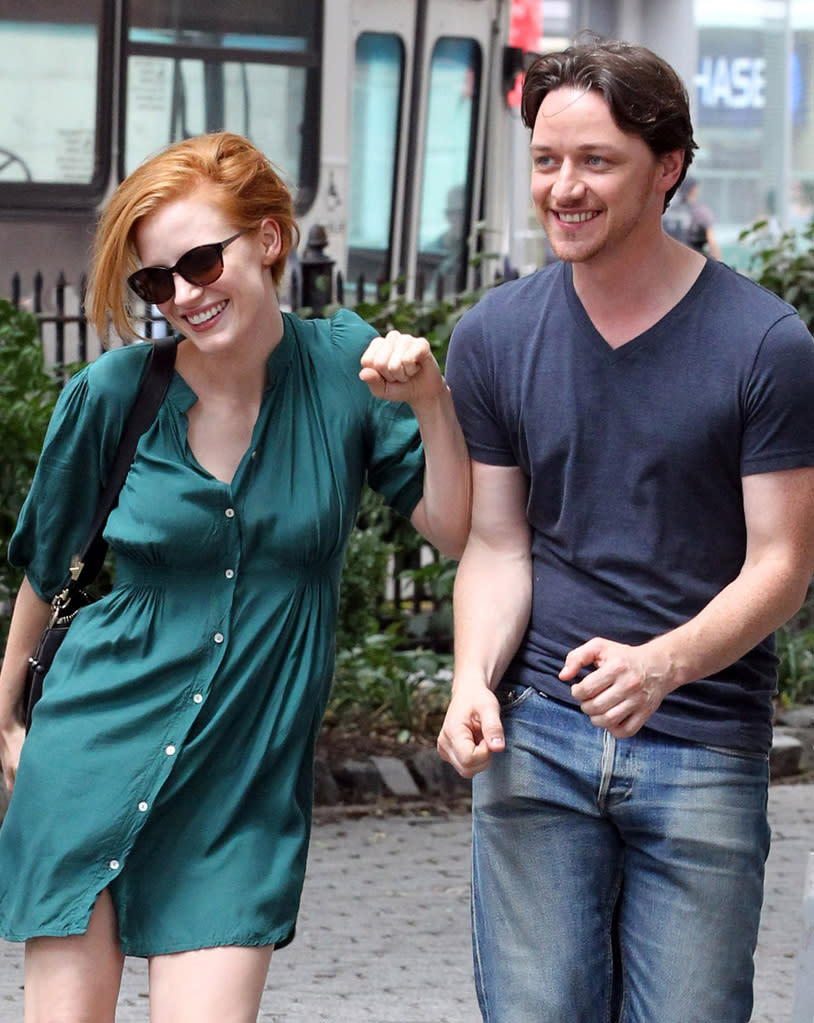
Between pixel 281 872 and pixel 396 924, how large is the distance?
8.98 feet

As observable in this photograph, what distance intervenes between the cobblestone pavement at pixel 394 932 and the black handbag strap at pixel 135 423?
2109mm

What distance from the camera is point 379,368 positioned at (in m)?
2.75

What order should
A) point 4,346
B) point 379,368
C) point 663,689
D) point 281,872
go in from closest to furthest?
point 663,689 → point 379,368 → point 281,872 → point 4,346

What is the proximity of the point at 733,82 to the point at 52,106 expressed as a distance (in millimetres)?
22378

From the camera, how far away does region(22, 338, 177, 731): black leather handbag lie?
302 centimetres

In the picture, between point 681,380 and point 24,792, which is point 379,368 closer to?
point 681,380

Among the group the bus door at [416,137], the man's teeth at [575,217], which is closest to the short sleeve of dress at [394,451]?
the man's teeth at [575,217]

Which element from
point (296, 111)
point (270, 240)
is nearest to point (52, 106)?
point (296, 111)

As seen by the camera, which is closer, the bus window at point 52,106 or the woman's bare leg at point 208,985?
the woman's bare leg at point 208,985

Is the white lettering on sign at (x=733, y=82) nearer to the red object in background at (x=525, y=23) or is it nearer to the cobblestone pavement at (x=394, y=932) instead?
the red object in background at (x=525, y=23)

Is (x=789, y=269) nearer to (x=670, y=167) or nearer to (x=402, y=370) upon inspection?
(x=670, y=167)

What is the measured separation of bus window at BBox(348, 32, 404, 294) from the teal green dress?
7.73 meters

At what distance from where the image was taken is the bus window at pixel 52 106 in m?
9.42

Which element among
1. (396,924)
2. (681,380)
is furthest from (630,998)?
(396,924)
